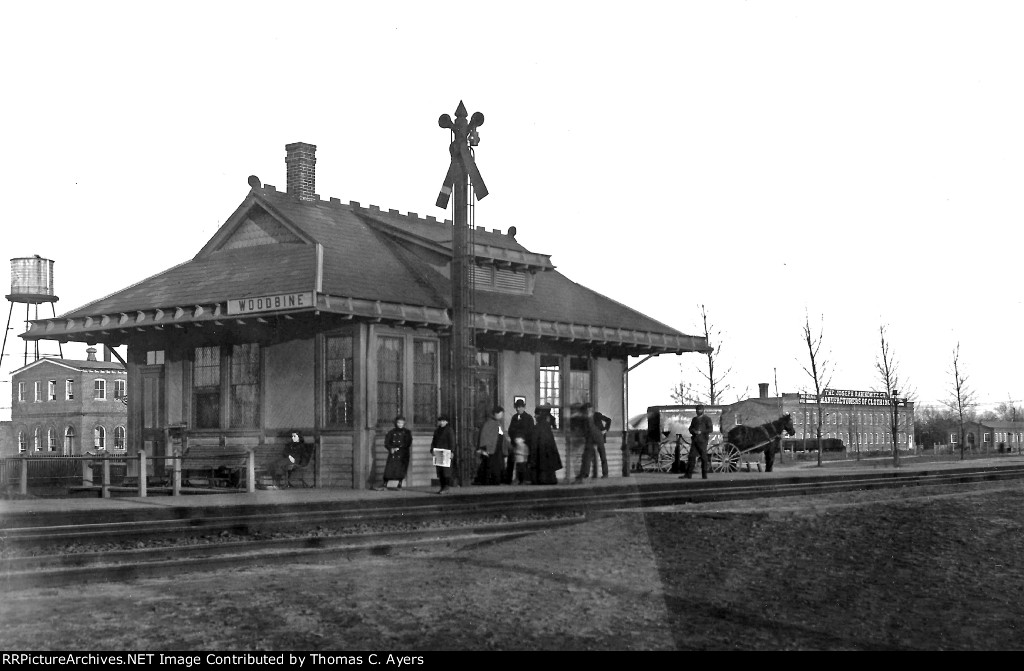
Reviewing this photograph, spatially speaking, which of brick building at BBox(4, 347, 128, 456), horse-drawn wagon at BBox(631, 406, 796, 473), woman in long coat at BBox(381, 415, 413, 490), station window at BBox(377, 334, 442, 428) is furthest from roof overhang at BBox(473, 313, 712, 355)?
brick building at BBox(4, 347, 128, 456)

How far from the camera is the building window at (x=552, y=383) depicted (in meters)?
27.4

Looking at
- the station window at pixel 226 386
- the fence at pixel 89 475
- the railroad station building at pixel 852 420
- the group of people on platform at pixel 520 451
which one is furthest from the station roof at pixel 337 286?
the railroad station building at pixel 852 420

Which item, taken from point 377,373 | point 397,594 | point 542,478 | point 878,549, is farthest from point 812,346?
point 397,594

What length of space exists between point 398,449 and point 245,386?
4.00 m

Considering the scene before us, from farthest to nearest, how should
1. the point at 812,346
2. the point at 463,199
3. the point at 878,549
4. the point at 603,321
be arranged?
the point at 812,346 → the point at 603,321 → the point at 463,199 → the point at 878,549

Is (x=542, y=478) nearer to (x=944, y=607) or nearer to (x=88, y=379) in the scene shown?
(x=944, y=607)

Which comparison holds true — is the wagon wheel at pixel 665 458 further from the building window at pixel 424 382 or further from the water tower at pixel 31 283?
the water tower at pixel 31 283

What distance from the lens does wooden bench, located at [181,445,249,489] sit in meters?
22.7

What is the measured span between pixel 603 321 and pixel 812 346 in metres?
21.4

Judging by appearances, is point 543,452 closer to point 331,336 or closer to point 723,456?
point 331,336

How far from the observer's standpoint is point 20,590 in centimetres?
978

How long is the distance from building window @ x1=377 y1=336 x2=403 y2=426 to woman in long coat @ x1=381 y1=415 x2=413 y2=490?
40.4 inches

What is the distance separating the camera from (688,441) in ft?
107

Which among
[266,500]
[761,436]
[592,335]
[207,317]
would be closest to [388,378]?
[207,317]
